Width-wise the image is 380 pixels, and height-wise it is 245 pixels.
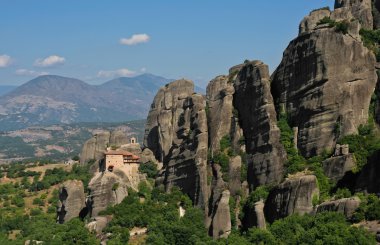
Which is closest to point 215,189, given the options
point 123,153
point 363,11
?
point 123,153

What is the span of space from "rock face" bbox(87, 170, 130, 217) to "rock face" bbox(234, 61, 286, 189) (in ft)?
52.4

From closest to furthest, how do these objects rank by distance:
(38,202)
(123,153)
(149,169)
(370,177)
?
(370,177), (123,153), (149,169), (38,202)

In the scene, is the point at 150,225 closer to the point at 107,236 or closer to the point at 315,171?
the point at 107,236

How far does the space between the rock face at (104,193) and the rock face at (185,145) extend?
5542 millimetres

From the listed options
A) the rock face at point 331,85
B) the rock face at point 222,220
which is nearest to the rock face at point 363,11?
the rock face at point 331,85

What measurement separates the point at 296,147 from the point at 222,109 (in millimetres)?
10807

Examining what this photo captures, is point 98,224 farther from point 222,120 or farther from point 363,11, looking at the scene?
point 363,11

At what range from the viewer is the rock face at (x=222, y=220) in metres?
67.1

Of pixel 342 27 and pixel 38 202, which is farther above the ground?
pixel 342 27

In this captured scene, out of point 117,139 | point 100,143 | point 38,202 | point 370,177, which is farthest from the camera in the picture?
point 100,143

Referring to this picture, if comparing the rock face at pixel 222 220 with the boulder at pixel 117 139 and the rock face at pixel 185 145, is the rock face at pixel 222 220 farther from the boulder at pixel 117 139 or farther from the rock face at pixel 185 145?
the boulder at pixel 117 139

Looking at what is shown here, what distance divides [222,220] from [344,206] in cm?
1493

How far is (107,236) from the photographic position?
7081 centimetres

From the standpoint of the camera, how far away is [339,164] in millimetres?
62719
